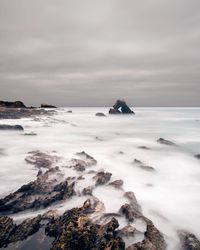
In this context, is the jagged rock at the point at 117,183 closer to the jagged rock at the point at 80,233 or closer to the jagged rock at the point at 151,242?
the jagged rock at the point at 80,233

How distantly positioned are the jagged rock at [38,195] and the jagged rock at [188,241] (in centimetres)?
529

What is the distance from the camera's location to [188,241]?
9352 mm

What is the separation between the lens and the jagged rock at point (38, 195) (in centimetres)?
1131

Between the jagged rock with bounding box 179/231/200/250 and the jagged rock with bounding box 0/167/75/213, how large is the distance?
17.3 ft

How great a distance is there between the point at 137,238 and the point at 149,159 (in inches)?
582

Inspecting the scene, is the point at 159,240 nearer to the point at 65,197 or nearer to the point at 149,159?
the point at 65,197

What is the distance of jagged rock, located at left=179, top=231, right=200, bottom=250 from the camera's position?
29.4ft

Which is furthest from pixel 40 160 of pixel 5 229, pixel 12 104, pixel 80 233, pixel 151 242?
pixel 12 104

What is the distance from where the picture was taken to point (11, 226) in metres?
9.46

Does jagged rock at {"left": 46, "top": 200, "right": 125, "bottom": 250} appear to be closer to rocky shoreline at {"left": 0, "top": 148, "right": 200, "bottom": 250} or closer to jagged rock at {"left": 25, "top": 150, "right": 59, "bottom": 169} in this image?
rocky shoreline at {"left": 0, "top": 148, "right": 200, "bottom": 250}

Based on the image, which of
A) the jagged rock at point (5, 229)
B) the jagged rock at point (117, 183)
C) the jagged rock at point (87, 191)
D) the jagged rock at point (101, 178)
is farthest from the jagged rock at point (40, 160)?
the jagged rock at point (5, 229)

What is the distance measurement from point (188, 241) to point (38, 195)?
261 inches

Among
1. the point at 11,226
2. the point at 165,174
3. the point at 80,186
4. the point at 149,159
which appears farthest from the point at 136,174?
the point at 11,226

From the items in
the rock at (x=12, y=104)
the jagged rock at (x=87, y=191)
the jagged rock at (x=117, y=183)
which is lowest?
the jagged rock at (x=117, y=183)
